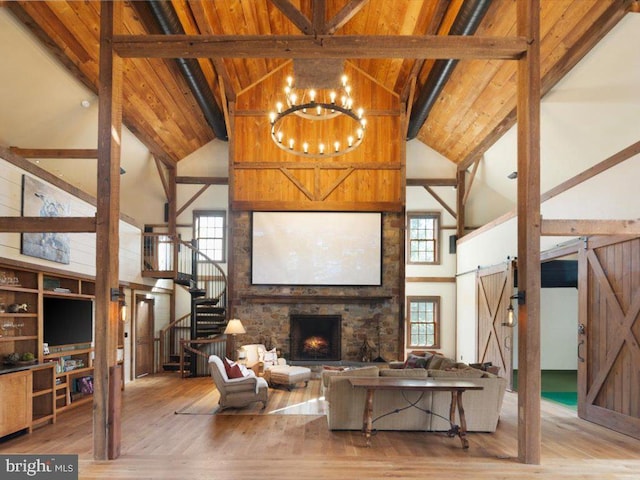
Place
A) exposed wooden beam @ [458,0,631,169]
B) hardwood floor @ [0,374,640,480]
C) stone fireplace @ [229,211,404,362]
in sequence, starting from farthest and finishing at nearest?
stone fireplace @ [229,211,404,362] → exposed wooden beam @ [458,0,631,169] → hardwood floor @ [0,374,640,480]

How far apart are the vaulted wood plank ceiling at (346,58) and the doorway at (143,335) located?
137 inches

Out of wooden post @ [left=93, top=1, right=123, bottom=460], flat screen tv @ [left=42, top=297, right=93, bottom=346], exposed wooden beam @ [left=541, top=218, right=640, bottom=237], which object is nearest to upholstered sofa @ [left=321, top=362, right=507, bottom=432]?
exposed wooden beam @ [left=541, top=218, right=640, bottom=237]

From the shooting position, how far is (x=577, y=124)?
24.7ft

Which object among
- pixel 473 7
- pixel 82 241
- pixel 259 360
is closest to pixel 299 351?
pixel 259 360

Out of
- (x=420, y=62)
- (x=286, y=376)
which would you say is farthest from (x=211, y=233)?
(x=420, y=62)

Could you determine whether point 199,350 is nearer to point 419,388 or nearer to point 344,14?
point 419,388

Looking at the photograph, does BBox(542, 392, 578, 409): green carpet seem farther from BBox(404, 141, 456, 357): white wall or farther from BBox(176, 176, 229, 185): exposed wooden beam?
BBox(176, 176, 229, 185): exposed wooden beam

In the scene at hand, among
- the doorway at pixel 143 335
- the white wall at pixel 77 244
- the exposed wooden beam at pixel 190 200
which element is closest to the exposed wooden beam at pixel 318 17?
the white wall at pixel 77 244

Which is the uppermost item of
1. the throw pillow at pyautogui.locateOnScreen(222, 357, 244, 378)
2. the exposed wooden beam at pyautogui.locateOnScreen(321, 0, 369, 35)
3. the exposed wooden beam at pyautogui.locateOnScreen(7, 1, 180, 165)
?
the exposed wooden beam at pyautogui.locateOnScreen(7, 1, 180, 165)

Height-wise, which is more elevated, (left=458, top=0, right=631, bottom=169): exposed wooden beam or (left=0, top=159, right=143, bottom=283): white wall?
(left=458, top=0, right=631, bottom=169): exposed wooden beam

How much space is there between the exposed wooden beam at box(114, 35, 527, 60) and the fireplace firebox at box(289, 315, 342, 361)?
7.12 meters

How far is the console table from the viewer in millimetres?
5508

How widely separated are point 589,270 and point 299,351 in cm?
642

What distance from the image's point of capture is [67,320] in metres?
7.66
